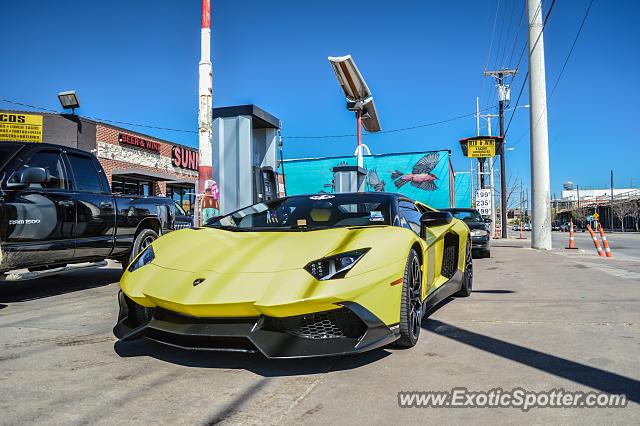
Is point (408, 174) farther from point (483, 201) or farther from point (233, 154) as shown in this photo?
point (233, 154)

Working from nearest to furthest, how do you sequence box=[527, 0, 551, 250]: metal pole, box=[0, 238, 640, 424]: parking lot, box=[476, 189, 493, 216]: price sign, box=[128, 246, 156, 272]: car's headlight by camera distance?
box=[0, 238, 640, 424]: parking lot → box=[128, 246, 156, 272]: car's headlight → box=[527, 0, 551, 250]: metal pole → box=[476, 189, 493, 216]: price sign

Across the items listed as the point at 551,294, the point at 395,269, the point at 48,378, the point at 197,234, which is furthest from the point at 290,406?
the point at 551,294

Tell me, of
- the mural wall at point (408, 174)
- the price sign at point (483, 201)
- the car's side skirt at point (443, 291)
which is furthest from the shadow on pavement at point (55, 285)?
the mural wall at point (408, 174)

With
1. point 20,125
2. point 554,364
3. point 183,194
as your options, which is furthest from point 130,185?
point 554,364

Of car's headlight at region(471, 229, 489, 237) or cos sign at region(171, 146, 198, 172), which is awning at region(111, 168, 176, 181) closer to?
cos sign at region(171, 146, 198, 172)

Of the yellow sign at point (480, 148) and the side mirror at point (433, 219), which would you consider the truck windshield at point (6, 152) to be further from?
the yellow sign at point (480, 148)

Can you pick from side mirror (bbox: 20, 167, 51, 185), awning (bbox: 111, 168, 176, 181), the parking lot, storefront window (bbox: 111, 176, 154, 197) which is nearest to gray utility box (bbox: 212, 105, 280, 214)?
side mirror (bbox: 20, 167, 51, 185)

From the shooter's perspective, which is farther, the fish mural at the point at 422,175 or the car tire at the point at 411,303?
the fish mural at the point at 422,175

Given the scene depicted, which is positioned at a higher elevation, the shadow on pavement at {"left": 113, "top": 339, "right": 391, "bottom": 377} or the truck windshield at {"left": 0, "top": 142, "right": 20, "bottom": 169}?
the truck windshield at {"left": 0, "top": 142, "right": 20, "bottom": 169}

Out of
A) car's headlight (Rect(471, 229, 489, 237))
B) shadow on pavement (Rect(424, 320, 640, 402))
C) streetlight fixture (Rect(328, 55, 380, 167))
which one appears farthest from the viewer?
streetlight fixture (Rect(328, 55, 380, 167))

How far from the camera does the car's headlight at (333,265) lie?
2.94m

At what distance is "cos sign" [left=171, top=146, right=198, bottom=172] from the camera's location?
74.3 ft

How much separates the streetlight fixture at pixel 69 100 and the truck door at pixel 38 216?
12998mm

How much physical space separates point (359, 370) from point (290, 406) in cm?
70
